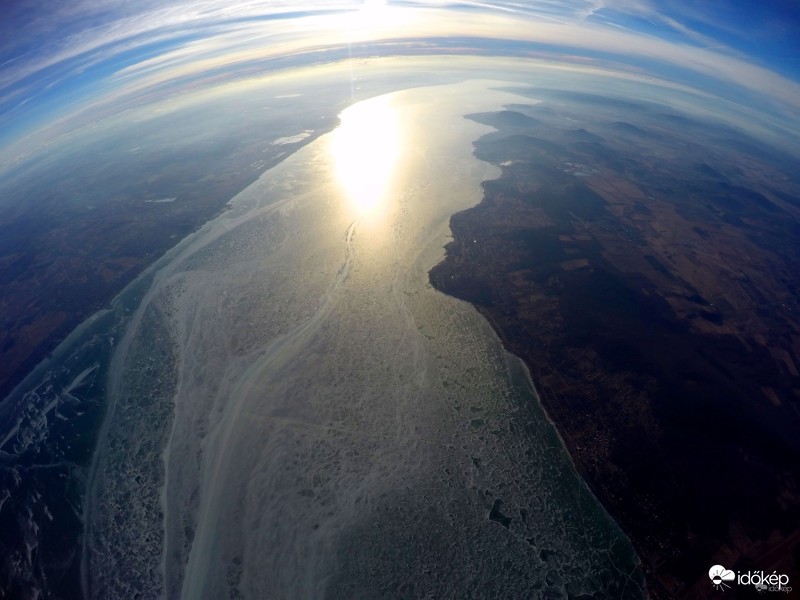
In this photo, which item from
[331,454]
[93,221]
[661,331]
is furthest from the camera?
[93,221]

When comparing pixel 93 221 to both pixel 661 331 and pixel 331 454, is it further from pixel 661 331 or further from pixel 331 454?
pixel 661 331

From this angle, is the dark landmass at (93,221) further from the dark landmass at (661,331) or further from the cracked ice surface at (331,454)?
the dark landmass at (661,331)

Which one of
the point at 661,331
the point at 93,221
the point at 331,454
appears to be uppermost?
the point at 93,221

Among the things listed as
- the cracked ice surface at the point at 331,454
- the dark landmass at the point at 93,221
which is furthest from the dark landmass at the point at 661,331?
the dark landmass at the point at 93,221

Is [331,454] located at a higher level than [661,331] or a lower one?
higher

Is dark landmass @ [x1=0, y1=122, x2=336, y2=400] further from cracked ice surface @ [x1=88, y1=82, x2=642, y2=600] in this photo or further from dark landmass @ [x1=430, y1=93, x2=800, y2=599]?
dark landmass @ [x1=430, y1=93, x2=800, y2=599]

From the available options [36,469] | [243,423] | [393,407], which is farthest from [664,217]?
[36,469]

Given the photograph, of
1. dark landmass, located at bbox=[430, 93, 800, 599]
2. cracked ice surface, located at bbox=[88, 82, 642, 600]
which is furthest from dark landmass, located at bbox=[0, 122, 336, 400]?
dark landmass, located at bbox=[430, 93, 800, 599]

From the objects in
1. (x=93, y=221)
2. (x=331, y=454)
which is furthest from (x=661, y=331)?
(x=93, y=221)
